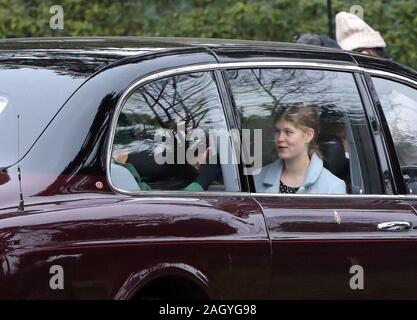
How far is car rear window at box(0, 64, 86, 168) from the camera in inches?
178

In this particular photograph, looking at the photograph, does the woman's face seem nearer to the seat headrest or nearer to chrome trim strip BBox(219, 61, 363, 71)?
the seat headrest

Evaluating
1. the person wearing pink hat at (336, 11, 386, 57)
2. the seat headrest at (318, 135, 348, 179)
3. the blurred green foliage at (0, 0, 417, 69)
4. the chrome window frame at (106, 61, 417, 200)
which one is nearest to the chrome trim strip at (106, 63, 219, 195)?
the chrome window frame at (106, 61, 417, 200)

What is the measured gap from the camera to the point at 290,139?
538cm

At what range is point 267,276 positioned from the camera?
4.85 m

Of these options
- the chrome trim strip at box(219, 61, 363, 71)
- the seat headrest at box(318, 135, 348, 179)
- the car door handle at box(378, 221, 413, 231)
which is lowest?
the car door handle at box(378, 221, 413, 231)

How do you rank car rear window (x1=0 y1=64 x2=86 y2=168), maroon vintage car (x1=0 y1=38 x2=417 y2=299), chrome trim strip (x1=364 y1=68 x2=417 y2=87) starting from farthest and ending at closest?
chrome trim strip (x1=364 y1=68 x2=417 y2=87) → car rear window (x1=0 y1=64 x2=86 y2=168) → maroon vintage car (x1=0 y1=38 x2=417 y2=299)

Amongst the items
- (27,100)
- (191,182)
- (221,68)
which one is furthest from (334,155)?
(27,100)

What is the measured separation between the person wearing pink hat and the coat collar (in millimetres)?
3317

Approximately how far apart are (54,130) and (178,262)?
66 centimetres

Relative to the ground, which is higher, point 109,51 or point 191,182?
point 109,51

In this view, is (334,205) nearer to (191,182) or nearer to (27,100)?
(191,182)

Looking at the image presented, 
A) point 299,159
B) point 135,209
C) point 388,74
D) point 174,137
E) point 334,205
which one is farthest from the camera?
point 388,74

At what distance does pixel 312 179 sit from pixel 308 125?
234 mm
